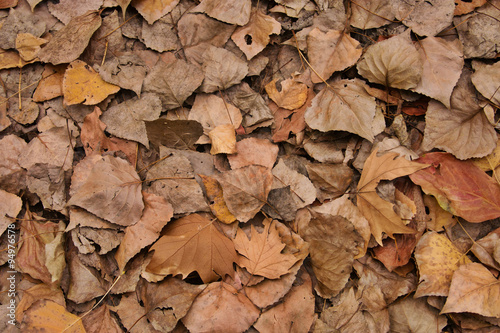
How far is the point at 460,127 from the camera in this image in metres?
1.80

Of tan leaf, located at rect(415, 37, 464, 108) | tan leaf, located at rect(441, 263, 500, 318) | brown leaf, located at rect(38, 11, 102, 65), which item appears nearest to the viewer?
tan leaf, located at rect(441, 263, 500, 318)

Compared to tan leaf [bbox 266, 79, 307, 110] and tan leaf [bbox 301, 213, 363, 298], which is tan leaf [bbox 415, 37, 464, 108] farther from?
tan leaf [bbox 301, 213, 363, 298]

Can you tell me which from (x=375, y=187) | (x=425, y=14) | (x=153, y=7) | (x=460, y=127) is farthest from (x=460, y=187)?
(x=153, y=7)

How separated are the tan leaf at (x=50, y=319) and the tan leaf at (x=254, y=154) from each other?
3.67ft

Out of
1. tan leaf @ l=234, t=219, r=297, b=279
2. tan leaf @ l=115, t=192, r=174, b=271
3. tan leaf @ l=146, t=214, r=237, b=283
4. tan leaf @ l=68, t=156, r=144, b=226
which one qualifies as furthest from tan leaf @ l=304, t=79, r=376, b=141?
tan leaf @ l=68, t=156, r=144, b=226

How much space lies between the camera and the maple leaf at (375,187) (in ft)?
5.55

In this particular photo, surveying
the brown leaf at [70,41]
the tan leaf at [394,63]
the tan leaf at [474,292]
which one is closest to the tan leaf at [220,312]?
the tan leaf at [474,292]

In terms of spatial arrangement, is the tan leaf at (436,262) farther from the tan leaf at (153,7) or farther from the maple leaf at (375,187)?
the tan leaf at (153,7)

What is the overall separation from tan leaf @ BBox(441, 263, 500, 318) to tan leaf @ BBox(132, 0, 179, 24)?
2.12 m

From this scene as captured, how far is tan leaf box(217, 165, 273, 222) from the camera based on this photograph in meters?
1.72

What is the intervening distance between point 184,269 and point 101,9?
1.59 m

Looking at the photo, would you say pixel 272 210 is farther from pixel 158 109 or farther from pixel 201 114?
pixel 158 109

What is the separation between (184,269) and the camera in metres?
1.67

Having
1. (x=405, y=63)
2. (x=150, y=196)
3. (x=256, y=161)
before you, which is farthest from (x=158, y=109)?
(x=405, y=63)
